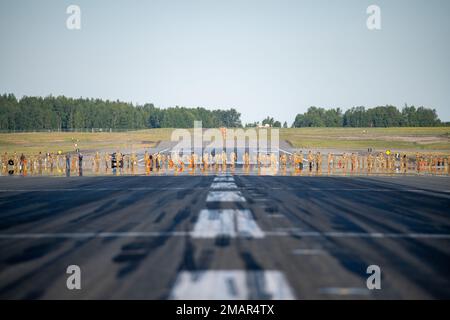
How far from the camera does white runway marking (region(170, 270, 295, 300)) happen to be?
680 cm

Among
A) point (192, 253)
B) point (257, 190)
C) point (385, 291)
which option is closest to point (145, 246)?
point (192, 253)

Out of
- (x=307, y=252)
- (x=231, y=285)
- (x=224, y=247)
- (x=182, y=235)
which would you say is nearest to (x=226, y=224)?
(x=182, y=235)

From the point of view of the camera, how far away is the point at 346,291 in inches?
281

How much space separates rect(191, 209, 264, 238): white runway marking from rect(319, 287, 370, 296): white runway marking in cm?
417

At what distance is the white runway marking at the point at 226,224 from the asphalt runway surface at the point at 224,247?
0.03 m

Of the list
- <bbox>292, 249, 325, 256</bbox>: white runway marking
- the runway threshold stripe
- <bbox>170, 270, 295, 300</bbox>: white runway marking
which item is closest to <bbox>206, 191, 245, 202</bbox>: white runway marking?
the runway threshold stripe

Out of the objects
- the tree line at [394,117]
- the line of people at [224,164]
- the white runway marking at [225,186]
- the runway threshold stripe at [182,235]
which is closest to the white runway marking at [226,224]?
the runway threshold stripe at [182,235]

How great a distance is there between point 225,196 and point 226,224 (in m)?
6.98

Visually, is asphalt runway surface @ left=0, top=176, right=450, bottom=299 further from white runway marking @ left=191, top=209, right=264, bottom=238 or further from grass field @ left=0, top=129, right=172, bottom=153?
grass field @ left=0, top=129, right=172, bottom=153

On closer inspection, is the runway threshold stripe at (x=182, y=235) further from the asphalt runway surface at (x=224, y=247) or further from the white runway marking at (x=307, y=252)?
the white runway marking at (x=307, y=252)

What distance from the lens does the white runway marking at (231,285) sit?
22.3 feet

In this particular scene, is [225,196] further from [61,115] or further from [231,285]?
[61,115]
